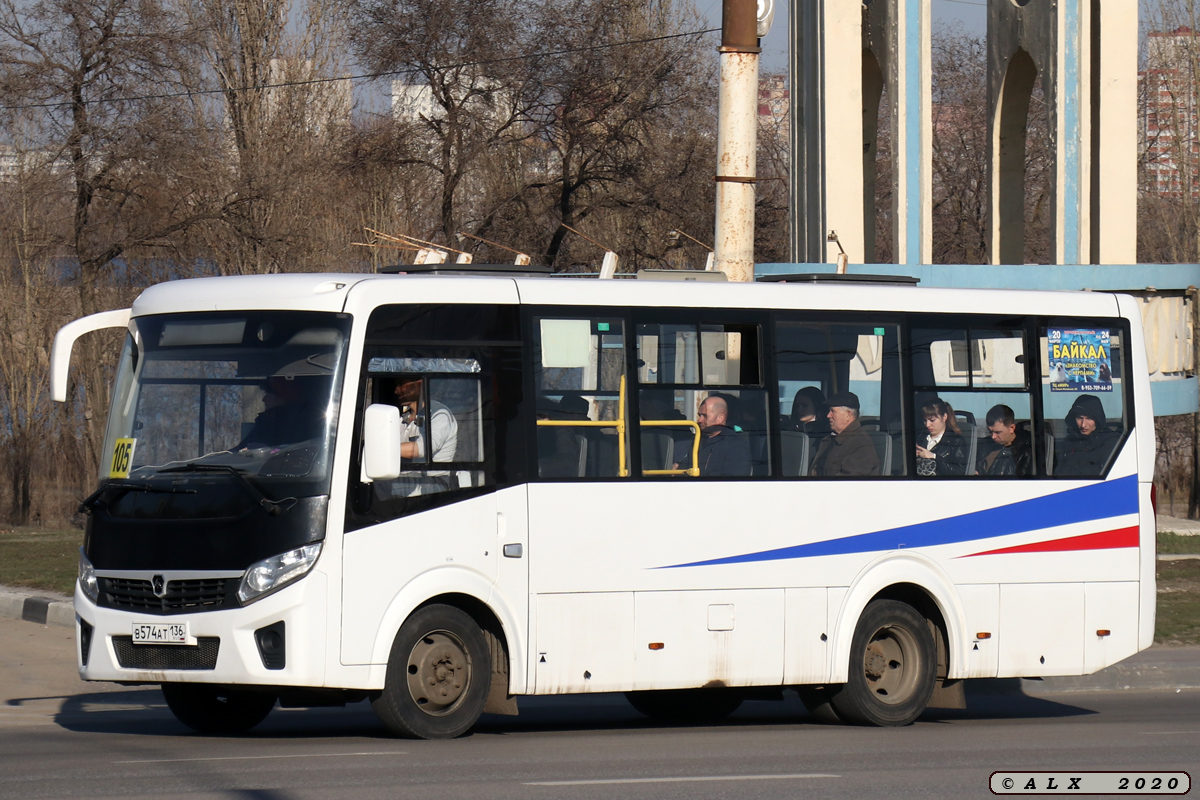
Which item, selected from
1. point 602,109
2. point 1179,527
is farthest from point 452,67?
point 1179,527

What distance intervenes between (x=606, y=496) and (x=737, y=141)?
537 cm

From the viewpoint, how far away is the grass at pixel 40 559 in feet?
59.4

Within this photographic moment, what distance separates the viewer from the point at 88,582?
9609mm

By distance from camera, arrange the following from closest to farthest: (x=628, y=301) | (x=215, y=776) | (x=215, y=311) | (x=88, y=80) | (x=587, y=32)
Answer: (x=215, y=776) → (x=215, y=311) → (x=628, y=301) → (x=88, y=80) → (x=587, y=32)

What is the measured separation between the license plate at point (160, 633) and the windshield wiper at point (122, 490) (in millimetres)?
737

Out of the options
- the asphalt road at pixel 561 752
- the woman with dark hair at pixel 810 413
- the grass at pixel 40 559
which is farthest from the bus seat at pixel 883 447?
the grass at pixel 40 559

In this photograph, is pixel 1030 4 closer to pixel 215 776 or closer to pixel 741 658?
pixel 741 658

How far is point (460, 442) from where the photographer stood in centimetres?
979

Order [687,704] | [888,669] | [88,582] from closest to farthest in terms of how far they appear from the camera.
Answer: [88,582], [888,669], [687,704]

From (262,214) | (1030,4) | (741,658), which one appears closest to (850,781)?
(741,658)

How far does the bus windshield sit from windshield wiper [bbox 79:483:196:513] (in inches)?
1.6

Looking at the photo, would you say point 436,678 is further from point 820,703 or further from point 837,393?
point 837,393

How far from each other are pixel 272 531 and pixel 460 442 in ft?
4.22

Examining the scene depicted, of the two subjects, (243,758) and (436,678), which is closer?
(243,758)
